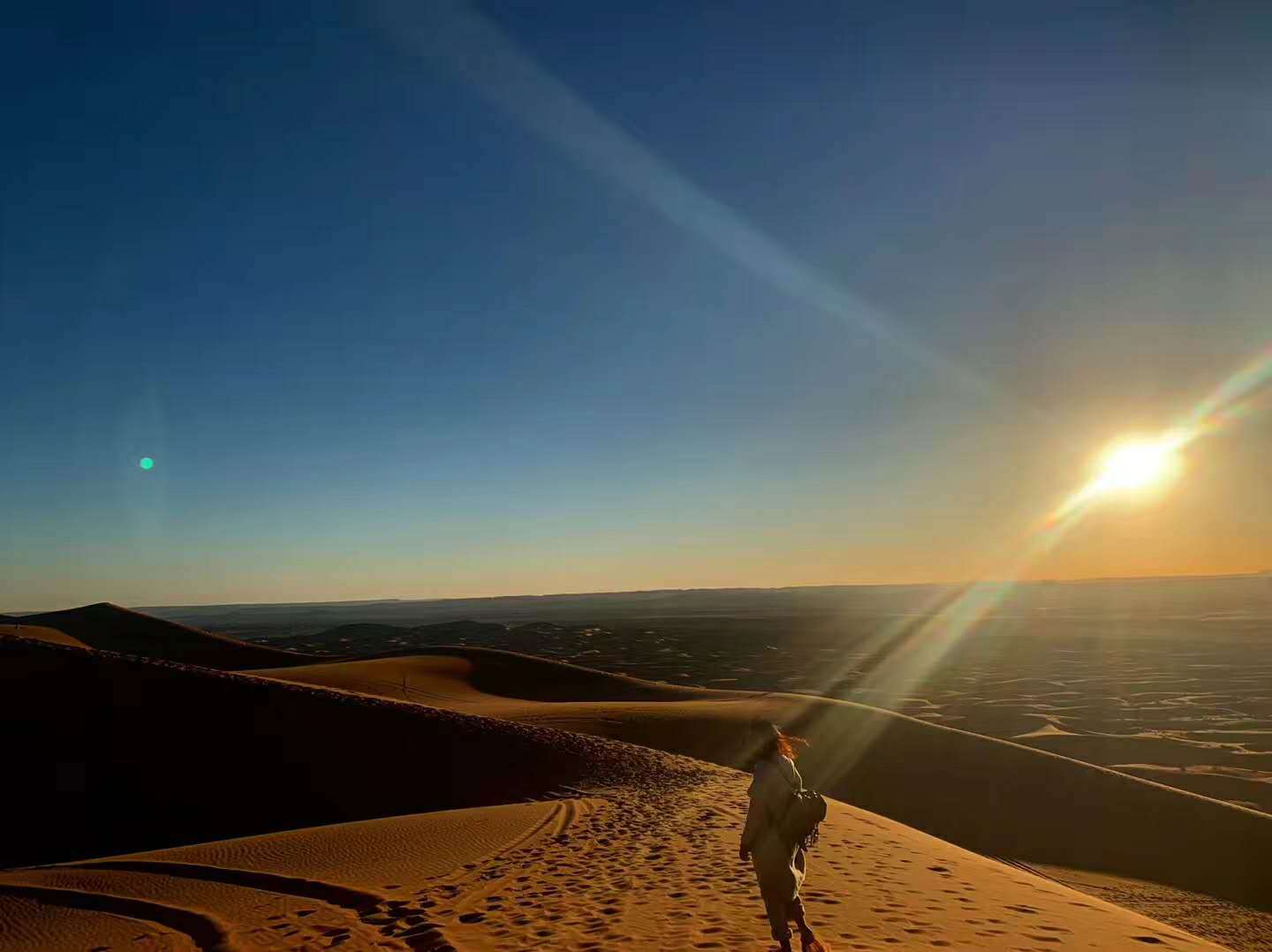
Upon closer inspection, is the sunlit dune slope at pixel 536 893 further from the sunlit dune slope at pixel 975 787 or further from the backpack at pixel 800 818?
the sunlit dune slope at pixel 975 787

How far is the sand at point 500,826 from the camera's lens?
737cm

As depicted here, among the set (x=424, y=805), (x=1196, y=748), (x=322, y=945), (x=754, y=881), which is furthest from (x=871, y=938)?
(x=1196, y=748)

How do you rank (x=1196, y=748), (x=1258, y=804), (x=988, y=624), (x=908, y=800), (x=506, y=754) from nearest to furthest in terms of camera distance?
(x=506, y=754) → (x=1258, y=804) → (x=908, y=800) → (x=1196, y=748) → (x=988, y=624)

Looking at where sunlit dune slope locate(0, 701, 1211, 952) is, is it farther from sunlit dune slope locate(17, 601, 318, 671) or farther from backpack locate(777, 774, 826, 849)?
sunlit dune slope locate(17, 601, 318, 671)

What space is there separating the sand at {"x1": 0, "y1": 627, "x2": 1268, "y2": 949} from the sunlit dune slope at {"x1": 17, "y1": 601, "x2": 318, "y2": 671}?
28184mm

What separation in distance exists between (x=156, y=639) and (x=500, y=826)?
181 feet

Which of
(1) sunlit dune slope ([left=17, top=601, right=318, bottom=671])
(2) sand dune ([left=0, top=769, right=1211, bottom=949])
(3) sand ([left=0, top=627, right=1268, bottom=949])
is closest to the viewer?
(2) sand dune ([left=0, top=769, right=1211, bottom=949])

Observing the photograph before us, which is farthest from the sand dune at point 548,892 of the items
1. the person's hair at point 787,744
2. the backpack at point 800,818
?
the person's hair at point 787,744

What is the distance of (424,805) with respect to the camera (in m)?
16.3

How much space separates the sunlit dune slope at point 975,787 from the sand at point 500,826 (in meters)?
0.10

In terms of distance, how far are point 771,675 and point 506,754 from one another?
38729 millimetres

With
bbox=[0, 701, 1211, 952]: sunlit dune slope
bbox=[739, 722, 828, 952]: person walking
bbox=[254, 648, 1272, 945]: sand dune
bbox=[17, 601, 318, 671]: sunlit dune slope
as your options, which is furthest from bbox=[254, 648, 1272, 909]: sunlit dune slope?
bbox=[17, 601, 318, 671]: sunlit dune slope

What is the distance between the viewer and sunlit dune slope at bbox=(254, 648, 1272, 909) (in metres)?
17.6

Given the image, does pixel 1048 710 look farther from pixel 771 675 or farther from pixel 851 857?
pixel 851 857
